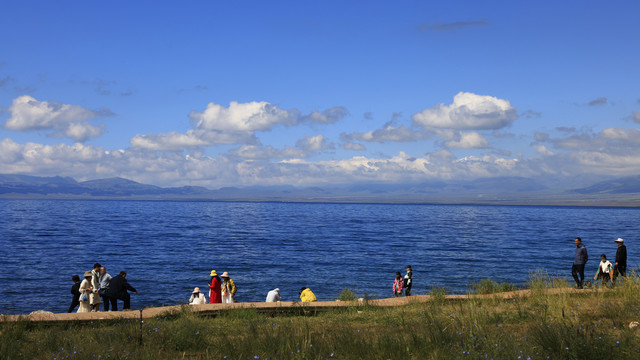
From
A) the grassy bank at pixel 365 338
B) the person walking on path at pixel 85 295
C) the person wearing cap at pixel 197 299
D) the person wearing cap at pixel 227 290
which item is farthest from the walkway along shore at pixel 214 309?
the person wearing cap at pixel 227 290

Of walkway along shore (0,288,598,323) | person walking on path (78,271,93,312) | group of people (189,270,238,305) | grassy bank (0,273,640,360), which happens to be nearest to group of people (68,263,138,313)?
person walking on path (78,271,93,312)

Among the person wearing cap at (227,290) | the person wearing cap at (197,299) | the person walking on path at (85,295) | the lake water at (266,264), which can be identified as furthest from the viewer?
the lake water at (266,264)

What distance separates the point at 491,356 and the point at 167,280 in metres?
24.8

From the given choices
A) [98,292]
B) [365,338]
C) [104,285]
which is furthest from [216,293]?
[365,338]

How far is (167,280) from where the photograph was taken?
29.0 metres

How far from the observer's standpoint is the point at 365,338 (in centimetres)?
927

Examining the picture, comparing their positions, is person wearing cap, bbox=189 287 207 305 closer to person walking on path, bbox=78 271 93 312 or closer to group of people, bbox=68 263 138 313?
group of people, bbox=68 263 138 313

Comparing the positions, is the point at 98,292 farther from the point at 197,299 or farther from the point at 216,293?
the point at 216,293

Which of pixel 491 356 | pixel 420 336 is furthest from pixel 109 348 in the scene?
pixel 491 356

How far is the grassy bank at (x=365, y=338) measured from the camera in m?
7.61

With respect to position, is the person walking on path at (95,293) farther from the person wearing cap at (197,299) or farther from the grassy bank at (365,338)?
the grassy bank at (365,338)

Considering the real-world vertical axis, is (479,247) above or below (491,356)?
below

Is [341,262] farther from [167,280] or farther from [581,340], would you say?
[581,340]

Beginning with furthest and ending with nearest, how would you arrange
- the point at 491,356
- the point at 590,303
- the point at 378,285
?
the point at 378,285 → the point at 590,303 → the point at 491,356
